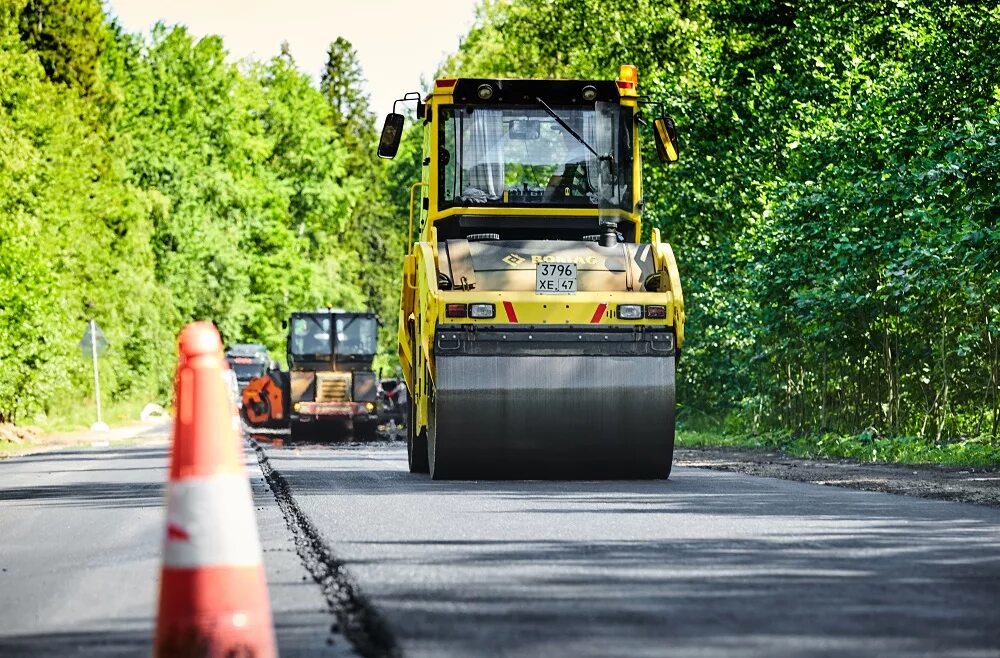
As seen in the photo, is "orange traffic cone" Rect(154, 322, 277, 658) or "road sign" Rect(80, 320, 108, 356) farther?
"road sign" Rect(80, 320, 108, 356)

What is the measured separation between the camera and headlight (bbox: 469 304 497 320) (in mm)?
15195

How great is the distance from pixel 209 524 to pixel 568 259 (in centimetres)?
1092

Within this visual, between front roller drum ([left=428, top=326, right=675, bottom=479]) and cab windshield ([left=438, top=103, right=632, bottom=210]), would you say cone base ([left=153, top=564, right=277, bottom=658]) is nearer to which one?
front roller drum ([left=428, top=326, right=675, bottom=479])

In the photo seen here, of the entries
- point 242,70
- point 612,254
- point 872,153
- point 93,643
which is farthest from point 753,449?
point 242,70

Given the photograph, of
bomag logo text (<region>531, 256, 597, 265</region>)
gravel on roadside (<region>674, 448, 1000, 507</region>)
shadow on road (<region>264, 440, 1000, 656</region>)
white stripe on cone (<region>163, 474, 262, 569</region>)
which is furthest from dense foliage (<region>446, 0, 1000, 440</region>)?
white stripe on cone (<region>163, 474, 262, 569</region>)

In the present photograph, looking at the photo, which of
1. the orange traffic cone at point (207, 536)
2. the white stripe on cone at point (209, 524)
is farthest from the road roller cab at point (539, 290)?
the white stripe on cone at point (209, 524)

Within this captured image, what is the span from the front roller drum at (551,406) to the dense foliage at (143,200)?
2404cm

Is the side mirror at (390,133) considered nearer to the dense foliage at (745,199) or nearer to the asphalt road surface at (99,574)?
the asphalt road surface at (99,574)

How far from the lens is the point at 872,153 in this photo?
77.8 feet

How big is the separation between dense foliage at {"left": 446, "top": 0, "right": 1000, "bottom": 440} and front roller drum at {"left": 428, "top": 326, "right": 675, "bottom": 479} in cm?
458

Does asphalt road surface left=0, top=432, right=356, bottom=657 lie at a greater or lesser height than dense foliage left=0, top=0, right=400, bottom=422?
lesser

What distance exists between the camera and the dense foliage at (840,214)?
20234 mm

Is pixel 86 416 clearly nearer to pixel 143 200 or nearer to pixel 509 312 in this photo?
pixel 143 200

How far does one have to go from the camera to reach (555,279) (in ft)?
50.9
